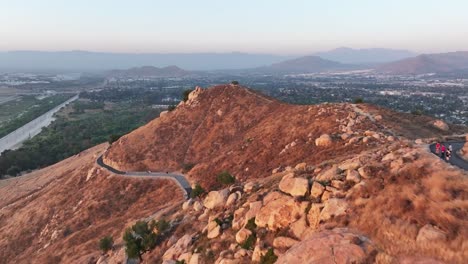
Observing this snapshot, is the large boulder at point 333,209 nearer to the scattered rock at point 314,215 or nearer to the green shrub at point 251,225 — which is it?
the scattered rock at point 314,215

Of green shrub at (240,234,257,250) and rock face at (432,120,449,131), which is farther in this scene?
rock face at (432,120,449,131)

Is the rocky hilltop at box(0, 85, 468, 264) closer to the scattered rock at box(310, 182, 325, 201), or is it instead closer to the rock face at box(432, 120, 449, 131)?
the scattered rock at box(310, 182, 325, 201)

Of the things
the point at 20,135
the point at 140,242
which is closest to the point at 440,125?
the point at 140,242

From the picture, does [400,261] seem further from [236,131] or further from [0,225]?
[0,225]

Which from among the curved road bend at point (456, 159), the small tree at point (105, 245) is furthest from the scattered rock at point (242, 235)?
the small tree at point (105, 245)

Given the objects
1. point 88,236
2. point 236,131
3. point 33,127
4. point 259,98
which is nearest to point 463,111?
point 259,98

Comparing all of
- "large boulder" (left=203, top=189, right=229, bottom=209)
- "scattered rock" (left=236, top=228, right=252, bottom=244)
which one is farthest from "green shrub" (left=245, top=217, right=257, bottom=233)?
"large boulder" (left=203, top=189, right=229, bottom=209)
